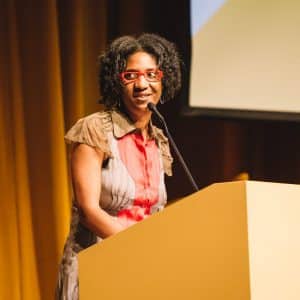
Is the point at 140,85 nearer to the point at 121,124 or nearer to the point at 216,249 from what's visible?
the point at 121,124

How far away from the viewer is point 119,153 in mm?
1371

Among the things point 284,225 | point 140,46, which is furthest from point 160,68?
point 284,225

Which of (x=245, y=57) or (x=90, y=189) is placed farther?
(x=245, y=57)

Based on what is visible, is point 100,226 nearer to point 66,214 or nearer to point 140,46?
point 140,46

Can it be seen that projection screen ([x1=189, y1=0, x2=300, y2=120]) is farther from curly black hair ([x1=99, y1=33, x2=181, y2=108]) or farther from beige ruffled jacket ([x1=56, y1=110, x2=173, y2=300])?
beige ruffled jacket ([x1=56, y1=110, x2=173, y2=300])

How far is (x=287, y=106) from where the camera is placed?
2.18 meters

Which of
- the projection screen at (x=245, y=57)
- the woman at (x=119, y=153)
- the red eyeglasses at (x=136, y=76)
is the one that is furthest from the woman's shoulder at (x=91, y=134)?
the projection screen at (x=245, y=57)

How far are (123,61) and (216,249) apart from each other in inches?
31.3

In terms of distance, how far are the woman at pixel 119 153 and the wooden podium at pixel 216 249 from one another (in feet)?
1.62

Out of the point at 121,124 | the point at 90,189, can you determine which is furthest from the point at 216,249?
the point at 121,124

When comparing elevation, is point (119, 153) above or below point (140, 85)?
below

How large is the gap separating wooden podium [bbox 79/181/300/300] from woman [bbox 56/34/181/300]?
494mm

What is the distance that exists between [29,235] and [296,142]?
36.7 inches

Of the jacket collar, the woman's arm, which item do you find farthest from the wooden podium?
the jacket collar
